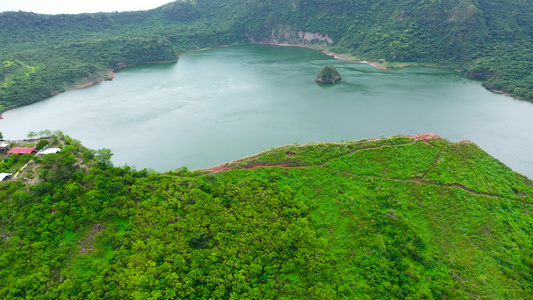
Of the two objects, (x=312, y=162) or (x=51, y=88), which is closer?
Result: (x=312, y=162)

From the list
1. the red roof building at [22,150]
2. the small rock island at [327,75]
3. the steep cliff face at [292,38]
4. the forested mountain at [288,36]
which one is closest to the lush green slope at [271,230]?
the red roof building at [22,150]

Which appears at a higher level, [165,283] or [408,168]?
[408,168]

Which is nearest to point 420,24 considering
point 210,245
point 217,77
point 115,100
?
point 217,77

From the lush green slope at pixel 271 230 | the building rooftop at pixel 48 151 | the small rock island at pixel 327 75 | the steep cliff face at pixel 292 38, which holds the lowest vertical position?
the lush green slope at pixel 271 230

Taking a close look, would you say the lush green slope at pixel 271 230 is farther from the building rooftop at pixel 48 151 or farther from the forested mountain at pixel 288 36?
the forested mountain at pixel 288 36

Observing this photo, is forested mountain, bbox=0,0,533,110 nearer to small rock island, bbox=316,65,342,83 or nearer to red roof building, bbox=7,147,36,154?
small rock island, bbox=316,65,342,83

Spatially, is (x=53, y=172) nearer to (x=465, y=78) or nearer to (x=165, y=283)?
(x=165, y=283)

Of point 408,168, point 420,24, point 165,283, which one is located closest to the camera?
point 165,283
